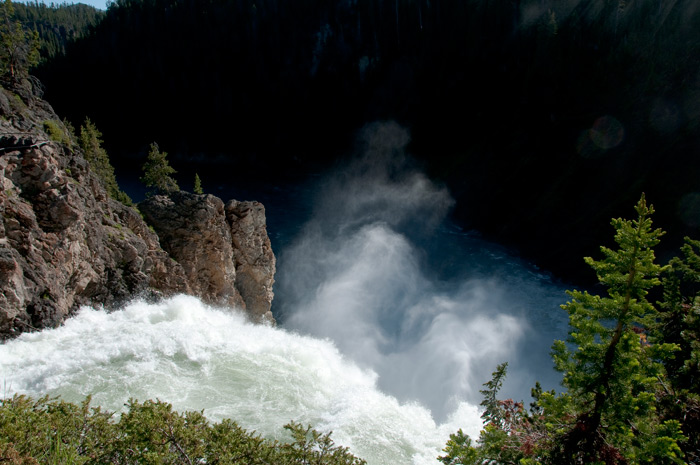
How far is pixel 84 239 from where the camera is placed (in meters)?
20.9

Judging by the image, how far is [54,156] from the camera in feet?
65.1

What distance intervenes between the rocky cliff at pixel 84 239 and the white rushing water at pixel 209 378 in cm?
153

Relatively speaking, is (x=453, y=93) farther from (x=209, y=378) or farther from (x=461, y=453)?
(x=461, y=453)

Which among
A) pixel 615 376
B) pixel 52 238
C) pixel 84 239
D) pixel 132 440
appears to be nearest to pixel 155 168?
pixel 84 239

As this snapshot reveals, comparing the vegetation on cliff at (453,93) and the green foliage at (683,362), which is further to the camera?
the vegetation on cliff at (453,93)

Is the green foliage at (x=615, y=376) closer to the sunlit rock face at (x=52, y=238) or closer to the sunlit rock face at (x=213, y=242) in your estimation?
the sunlit rock face at (x=52, y=238)

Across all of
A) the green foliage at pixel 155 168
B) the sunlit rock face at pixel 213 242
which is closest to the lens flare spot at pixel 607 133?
the sunlit rock face at pixel 213 242

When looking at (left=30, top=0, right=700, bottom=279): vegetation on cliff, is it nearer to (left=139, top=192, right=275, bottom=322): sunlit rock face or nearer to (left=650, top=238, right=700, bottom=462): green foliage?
(left=650, top=238, right=700, bottom=462): green foliage

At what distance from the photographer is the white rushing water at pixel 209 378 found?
16.2 metres

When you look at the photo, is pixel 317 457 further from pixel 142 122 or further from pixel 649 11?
pixel 142 122

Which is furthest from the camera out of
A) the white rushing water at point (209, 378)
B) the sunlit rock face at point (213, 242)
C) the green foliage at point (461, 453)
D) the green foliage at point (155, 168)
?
the green foliage at point (155, 168)

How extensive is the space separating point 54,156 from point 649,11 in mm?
79504

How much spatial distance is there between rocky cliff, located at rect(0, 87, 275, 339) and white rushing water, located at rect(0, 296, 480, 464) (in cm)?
153

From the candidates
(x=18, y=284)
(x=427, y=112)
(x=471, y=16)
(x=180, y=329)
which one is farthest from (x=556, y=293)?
(x=471, y=16)
